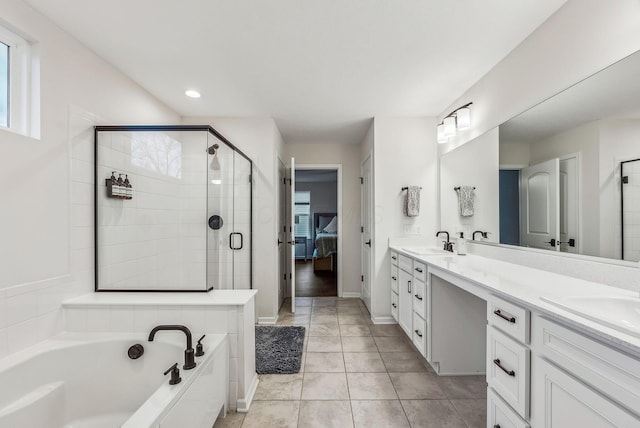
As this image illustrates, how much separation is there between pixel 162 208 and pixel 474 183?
2.85 meters

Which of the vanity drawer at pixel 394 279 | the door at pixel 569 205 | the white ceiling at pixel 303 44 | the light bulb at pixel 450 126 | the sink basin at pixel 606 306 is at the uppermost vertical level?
the white ceiling at pixel 303 44

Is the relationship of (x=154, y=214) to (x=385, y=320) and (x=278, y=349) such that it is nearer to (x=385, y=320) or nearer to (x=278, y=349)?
(x=278, y=349)

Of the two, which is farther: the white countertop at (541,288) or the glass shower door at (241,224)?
the glass shower door at (241,224)

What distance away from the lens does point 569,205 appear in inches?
60.7

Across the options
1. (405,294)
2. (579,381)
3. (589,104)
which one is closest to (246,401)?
(405,294)

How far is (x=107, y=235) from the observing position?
2059 mm

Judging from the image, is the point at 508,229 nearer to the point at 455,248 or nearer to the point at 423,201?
the point at 455,248

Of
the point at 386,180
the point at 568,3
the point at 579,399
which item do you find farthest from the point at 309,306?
the point at 568,3

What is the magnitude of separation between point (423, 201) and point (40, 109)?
3338 mm

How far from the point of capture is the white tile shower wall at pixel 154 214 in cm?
204

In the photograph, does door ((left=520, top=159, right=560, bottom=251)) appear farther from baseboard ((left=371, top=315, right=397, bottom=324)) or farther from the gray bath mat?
the gray bath mat

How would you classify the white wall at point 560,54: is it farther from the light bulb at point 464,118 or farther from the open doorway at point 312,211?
the open doorway at point 312,211

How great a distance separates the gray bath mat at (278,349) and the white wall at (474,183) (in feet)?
6.40

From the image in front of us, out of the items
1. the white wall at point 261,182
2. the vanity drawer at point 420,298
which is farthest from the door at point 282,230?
the vanity drawer at point 420,298
